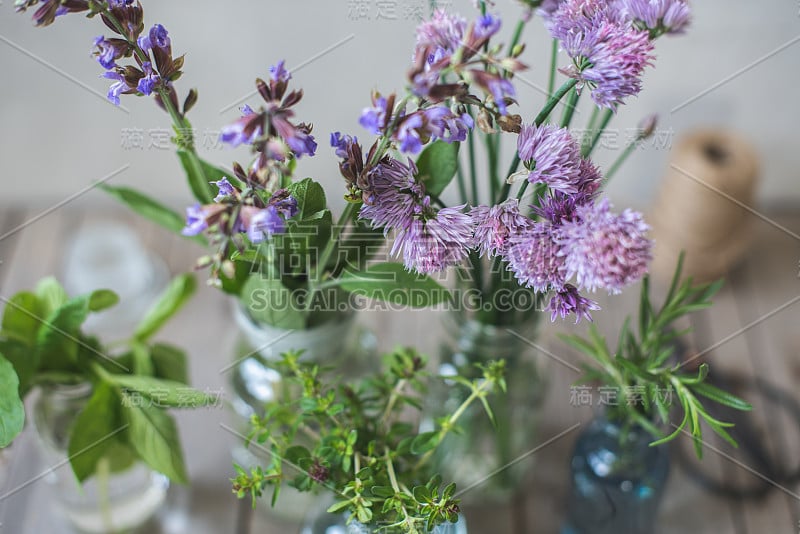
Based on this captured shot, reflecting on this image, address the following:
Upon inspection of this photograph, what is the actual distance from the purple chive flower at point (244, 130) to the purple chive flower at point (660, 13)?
0.57ft

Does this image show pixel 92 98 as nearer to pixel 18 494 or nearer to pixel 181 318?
pixel 181 318

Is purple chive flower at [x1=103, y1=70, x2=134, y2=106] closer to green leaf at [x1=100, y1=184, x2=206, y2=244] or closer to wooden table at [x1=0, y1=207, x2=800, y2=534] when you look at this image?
green leaf at [x1=100, y1=184, x2=206, y2=244]

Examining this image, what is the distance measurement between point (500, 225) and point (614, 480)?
0.27 meters

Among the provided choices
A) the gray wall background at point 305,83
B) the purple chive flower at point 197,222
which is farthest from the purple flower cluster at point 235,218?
the gray wall background at point 305,83

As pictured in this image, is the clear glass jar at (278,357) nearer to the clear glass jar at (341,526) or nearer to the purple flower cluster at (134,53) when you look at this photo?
the clear glass jar at (341,526)

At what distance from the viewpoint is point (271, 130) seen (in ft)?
1.02

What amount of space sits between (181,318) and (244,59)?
27cm

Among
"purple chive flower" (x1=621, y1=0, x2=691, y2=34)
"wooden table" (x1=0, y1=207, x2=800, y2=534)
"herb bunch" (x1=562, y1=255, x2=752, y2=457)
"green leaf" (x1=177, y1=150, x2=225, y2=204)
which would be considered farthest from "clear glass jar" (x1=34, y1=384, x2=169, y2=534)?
"purple chive flower" (x1=621, y1=0, x2=691, y2=34)

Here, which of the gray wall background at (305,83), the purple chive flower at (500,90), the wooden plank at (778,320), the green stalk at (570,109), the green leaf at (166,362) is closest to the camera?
the purple chive flower at (500,90)

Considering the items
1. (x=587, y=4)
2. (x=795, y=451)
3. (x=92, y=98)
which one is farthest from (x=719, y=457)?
(x=92, y=98)

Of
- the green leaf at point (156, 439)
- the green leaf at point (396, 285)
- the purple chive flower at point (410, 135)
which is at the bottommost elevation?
the green leaf at point (156, 439)

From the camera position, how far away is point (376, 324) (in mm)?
682

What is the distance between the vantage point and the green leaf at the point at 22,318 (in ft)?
1.50

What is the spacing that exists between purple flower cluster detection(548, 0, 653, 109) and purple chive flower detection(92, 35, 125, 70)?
0.63 feet
